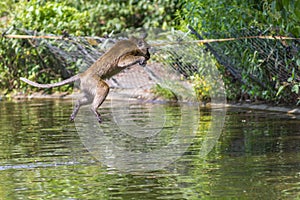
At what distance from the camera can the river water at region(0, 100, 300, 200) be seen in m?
7.73

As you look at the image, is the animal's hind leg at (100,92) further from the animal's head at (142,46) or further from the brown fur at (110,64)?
the animal's head at (142,46)

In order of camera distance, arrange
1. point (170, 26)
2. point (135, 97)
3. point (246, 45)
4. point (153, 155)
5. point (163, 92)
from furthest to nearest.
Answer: point (170, 26) → point (135, 97) → point (163, 92) → point (246, 45) → point (153, 155)

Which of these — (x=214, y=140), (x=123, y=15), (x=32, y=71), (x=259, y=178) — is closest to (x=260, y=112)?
(x=214, y=140)

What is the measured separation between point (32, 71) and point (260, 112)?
8037 millimetres

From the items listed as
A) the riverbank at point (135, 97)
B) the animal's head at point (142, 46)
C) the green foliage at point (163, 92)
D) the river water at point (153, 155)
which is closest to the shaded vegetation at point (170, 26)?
the riverbank at point (135, 97)

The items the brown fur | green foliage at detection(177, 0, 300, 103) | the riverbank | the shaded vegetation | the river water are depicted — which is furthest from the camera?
the riverbank

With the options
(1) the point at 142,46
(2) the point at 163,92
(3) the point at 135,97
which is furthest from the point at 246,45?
(3) the point at 135,97

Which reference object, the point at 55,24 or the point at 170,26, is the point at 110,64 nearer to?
the point at 55,24

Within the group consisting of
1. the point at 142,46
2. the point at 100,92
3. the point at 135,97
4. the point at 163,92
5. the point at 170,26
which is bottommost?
the point at 135,97

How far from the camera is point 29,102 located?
63.7ft

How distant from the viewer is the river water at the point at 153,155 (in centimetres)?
773

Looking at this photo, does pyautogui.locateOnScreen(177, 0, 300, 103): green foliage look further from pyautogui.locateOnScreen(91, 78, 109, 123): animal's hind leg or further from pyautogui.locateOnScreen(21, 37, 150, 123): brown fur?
pyautogui.locateOnScreen(91, 78, 109, 123): animal's hind leg

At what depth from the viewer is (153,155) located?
10016 mm

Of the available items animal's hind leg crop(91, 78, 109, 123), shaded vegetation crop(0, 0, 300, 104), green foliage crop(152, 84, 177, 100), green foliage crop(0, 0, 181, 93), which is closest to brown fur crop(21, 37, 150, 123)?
animal's hind leg crop(91, 78, 109, 123)
